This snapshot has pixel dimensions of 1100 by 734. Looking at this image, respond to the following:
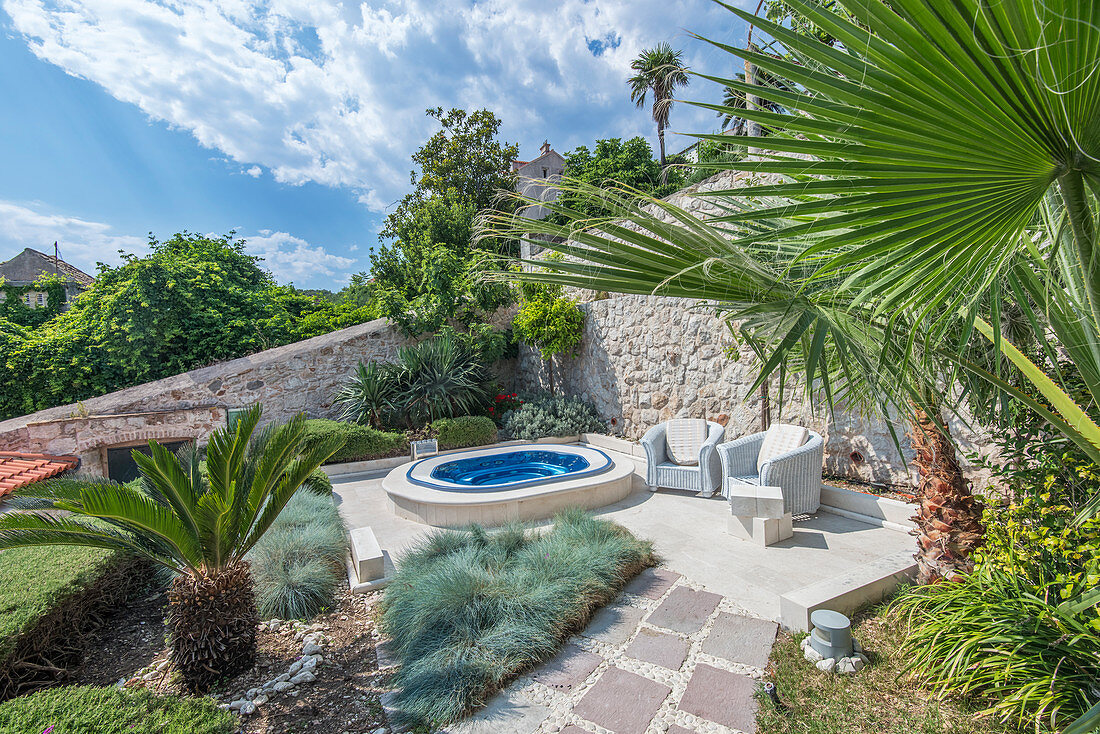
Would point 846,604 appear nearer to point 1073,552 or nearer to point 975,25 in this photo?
point 1073,552

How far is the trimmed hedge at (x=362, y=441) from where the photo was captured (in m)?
8.14

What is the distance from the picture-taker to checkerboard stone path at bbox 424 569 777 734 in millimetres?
2443

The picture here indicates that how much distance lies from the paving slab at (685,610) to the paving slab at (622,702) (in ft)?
1.97

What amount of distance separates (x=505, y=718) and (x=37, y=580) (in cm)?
340

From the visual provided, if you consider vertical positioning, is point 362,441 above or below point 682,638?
above

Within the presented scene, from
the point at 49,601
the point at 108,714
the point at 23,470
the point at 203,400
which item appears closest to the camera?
the point at 108,714

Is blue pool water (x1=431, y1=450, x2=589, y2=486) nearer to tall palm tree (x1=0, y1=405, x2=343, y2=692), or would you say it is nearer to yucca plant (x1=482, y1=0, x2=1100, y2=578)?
tall palm tree (x1=0, y1=405, x2=343, y2=692)

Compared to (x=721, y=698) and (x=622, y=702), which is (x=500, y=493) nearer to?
(x=622, y=702)

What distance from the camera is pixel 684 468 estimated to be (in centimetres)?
627

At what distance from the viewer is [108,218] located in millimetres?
11203

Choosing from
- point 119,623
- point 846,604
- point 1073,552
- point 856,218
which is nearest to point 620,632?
point 846,604

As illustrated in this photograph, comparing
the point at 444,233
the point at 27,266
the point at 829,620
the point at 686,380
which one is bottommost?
the point at 829,620

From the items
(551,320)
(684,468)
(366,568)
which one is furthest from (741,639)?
(551,320)

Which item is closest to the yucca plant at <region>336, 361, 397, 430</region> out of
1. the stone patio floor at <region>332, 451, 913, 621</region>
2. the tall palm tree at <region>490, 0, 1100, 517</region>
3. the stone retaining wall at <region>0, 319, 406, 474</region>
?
the stone retaining wall at <region>0, 319, 406, 474</region>
